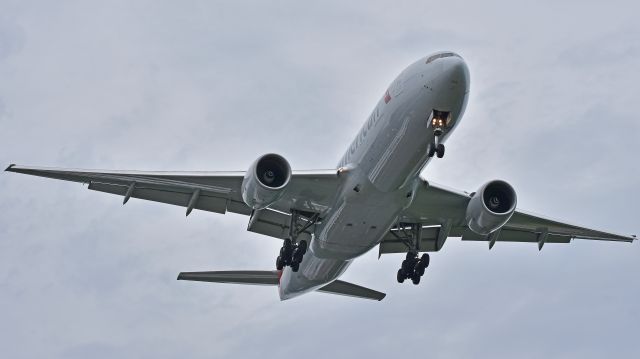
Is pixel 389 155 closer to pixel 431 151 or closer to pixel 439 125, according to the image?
pixel 431 151

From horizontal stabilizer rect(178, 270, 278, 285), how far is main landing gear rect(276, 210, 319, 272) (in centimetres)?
344

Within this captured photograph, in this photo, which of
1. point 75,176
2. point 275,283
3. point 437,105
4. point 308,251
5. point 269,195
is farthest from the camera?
point 275,283

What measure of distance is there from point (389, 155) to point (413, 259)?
6014mm

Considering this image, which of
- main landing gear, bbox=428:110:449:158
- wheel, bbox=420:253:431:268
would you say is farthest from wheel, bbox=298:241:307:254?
main landing gear, bbox=428:110:449:158

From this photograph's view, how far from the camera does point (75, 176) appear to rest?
26.4 metres

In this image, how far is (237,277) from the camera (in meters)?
31.7

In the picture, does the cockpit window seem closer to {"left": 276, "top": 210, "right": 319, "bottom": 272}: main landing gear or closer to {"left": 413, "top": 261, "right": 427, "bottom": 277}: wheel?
{"left": 276, "top": 210, "right": 319, "bottom": 272}: main landing gear

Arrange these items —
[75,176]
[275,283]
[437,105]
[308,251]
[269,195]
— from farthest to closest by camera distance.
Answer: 1. [275,283]
2. [308,251]
3. [75,176]
4. [269,195]
5. [437,105]

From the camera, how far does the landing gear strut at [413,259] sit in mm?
28844

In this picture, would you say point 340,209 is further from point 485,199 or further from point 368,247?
point 485,199

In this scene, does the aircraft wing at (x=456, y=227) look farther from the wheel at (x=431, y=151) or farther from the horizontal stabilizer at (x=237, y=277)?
the horizontal stabilizer at (x=237, y=277)

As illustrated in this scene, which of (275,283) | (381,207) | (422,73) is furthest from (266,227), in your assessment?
(422,73)

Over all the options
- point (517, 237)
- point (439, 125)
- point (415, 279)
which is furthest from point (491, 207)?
point (517, 237)

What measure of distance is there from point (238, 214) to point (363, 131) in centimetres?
579
